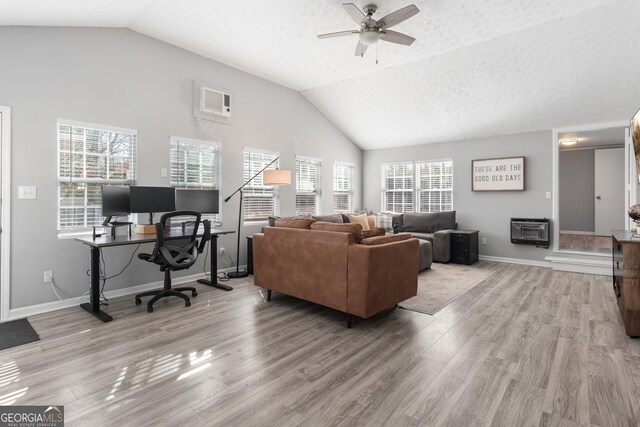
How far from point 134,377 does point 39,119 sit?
2971mm

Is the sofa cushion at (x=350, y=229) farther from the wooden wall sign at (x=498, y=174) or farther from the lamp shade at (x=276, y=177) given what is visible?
the wooden wall sign at (x=498, y=174)

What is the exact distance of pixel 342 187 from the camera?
7.75m

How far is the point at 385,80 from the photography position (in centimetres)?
567

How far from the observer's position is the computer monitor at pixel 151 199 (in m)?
3.85

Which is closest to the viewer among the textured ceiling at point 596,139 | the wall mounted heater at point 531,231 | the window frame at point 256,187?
the window frame at point 256,187

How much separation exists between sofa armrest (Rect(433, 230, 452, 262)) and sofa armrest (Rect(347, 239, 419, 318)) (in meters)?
3.11

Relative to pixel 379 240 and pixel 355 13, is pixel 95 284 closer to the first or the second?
pixel 379 240

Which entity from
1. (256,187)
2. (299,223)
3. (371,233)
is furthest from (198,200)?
(371,233)

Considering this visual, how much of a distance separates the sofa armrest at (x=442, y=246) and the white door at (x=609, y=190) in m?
4.92

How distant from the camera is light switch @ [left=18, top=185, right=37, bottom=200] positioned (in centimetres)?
341

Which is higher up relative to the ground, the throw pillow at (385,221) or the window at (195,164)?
the window at (195,164)

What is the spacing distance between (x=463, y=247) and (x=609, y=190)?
5141 mm

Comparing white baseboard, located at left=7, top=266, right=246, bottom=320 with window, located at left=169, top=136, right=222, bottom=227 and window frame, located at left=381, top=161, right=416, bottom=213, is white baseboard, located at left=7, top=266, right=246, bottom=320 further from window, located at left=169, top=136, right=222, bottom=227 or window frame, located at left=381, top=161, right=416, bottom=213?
window frame, located at left=381, top=161, right=416, bottom=213

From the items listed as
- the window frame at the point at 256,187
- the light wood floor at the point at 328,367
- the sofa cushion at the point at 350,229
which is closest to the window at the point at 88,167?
the light wood floor at the point at 328,367
